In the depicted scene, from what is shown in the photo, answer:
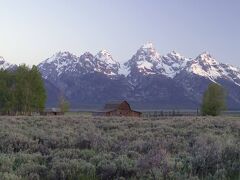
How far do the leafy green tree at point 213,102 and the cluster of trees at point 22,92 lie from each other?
106 ft

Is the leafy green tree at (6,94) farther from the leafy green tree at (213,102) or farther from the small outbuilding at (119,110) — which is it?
the leafy green tree at (213,102)

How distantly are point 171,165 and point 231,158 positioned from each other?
2.15 m

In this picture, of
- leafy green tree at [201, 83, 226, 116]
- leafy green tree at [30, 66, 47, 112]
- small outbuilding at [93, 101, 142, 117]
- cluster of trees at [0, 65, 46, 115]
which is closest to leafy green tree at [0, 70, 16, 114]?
cluster of trees at [0, 65, 46, 115]

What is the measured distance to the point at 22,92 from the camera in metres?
82.3

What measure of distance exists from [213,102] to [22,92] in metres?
38.2

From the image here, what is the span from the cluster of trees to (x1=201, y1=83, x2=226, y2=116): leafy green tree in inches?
1276

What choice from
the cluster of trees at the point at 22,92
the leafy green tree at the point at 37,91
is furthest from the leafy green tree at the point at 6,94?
the leafy green tree at the point at 37,91

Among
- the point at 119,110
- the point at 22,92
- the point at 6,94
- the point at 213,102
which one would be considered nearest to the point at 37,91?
the point at 22,92

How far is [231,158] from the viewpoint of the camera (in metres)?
12.2

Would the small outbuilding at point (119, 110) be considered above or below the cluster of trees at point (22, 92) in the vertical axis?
below

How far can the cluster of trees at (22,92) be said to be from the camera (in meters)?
81.9

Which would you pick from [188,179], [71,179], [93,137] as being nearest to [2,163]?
[71,179]

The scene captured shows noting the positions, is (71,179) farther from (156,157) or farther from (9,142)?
(9,142)

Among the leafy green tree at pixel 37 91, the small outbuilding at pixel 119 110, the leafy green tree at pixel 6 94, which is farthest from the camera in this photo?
the small outbuilding at pixel 119 110
